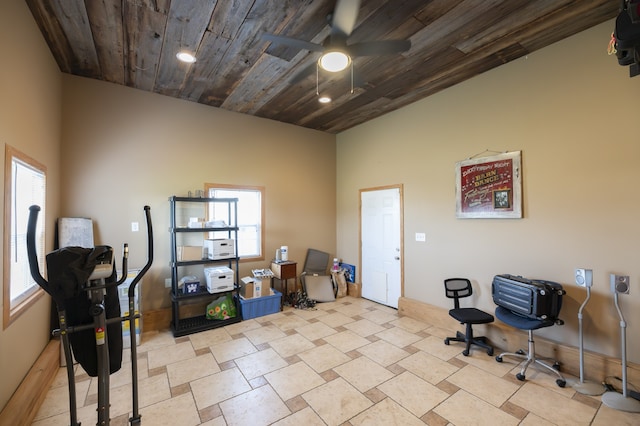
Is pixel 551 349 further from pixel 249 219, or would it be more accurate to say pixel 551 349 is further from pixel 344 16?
pixel 249 219

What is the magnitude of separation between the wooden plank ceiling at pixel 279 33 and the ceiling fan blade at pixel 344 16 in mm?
276

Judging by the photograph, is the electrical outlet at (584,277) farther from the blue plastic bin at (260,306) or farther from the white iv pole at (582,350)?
the blue plastic bin at (260,306)

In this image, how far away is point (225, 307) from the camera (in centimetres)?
415

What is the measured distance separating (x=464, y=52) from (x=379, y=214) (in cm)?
263

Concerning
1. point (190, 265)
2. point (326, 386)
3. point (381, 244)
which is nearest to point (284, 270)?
point (190, 265)

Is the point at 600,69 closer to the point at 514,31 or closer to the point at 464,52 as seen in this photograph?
the point at 514,31

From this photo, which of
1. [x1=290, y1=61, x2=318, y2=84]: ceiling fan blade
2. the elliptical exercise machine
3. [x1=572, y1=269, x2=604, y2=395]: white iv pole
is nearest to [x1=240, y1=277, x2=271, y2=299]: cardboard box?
the elliptical exercise machine

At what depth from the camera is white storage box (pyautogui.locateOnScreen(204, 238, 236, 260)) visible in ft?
13.2

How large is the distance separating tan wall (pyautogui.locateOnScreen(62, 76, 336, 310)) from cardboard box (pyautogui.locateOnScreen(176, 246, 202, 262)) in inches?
13.3

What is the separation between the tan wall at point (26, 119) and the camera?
197cm

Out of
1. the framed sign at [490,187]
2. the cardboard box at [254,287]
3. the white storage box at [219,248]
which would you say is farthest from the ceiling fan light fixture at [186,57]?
the framed sign at [490,187]

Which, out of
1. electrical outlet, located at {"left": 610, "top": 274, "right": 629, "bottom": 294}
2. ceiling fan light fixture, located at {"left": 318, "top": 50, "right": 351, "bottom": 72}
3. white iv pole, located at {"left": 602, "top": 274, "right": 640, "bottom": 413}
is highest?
ceiling fan light fixture, located at {"left": 318, "top": 50, "right": 351, "bottom": 72}

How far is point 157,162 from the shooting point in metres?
3.96

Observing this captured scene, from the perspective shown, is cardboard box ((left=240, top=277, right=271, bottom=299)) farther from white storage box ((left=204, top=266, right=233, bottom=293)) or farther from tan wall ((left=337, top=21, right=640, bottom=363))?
tan wall ((left=337, top=21, right=640, bottom=363))
